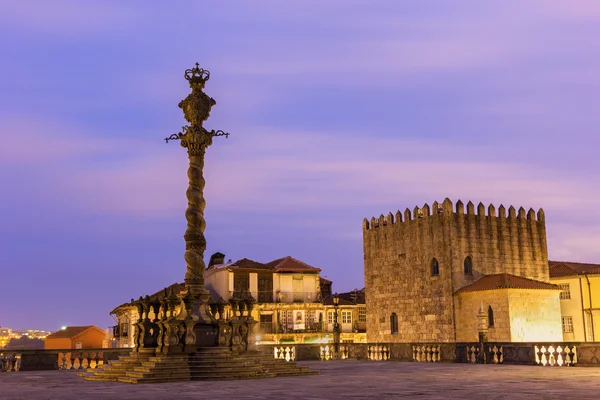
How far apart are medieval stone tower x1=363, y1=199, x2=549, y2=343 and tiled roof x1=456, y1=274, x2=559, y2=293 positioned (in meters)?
0.96

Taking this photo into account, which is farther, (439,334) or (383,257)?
(383,257)

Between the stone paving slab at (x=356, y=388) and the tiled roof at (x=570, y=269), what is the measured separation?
3319 centimetres

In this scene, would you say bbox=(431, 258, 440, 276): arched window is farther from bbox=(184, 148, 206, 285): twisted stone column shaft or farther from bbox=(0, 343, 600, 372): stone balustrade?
bbox=(184, 148, 206, 285): twisted stone column shaft

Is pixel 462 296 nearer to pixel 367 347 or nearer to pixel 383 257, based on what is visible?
pixel 383 257

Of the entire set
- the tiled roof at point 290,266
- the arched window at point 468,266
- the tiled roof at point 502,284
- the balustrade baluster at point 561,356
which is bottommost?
the balustrade baluster at point 561,356

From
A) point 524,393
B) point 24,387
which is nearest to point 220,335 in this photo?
point 24,387

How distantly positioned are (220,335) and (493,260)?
28.1 meters

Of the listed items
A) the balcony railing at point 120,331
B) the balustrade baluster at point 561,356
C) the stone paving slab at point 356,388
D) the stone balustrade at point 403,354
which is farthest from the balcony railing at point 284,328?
the stone paving slab at point 356,388

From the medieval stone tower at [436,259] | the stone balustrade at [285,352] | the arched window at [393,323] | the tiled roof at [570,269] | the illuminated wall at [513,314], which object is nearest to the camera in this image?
the stone balustrade at [285,352]

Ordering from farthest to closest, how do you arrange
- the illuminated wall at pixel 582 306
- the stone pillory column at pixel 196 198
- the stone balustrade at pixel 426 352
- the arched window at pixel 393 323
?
the illuminated wall at pixel 582 306
the arched window at pixel 393 323
the stone balustrade at pixel 426 352
the stone pillory column at pixel 196 198

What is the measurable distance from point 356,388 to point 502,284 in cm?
2755

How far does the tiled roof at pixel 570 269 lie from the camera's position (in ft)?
168

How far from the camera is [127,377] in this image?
18984 mm

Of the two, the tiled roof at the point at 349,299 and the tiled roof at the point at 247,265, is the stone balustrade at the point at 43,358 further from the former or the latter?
the tiled roof at the point at 349,299
